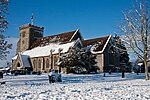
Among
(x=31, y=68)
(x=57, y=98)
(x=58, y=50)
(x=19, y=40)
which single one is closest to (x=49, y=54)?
(x=58, y=50)

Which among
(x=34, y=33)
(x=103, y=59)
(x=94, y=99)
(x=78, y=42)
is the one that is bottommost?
(x=94, y=99)

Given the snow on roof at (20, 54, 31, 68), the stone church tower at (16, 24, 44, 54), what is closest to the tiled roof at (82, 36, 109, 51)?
the snow on roof at (20, 54, 31, 68)

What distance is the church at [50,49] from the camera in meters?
57.8

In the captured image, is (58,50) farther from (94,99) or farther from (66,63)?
(94,99)

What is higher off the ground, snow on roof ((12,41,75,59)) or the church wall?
snow on roof ((12,41,75,59))

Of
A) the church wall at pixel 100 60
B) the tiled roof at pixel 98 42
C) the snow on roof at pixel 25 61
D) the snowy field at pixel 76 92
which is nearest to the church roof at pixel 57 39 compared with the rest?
the tiled roof at pixel 98 42

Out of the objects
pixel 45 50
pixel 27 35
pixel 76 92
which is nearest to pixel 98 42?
pixel 45 50

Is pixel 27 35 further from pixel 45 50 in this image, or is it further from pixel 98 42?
pixel 98 42

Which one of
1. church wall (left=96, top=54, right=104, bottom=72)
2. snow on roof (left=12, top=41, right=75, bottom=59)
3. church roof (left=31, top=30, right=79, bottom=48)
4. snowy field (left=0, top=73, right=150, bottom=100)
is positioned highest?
church roof (left=31, top=30, right=79, bottom=48)

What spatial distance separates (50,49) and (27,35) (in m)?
20.1

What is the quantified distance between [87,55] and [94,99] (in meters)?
35.9

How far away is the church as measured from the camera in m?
57.8

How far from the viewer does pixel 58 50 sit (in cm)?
5981

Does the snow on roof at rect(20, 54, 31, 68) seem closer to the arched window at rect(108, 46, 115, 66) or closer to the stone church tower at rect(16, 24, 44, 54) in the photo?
the stone church tower at rect(16, 24, 44, 54)
